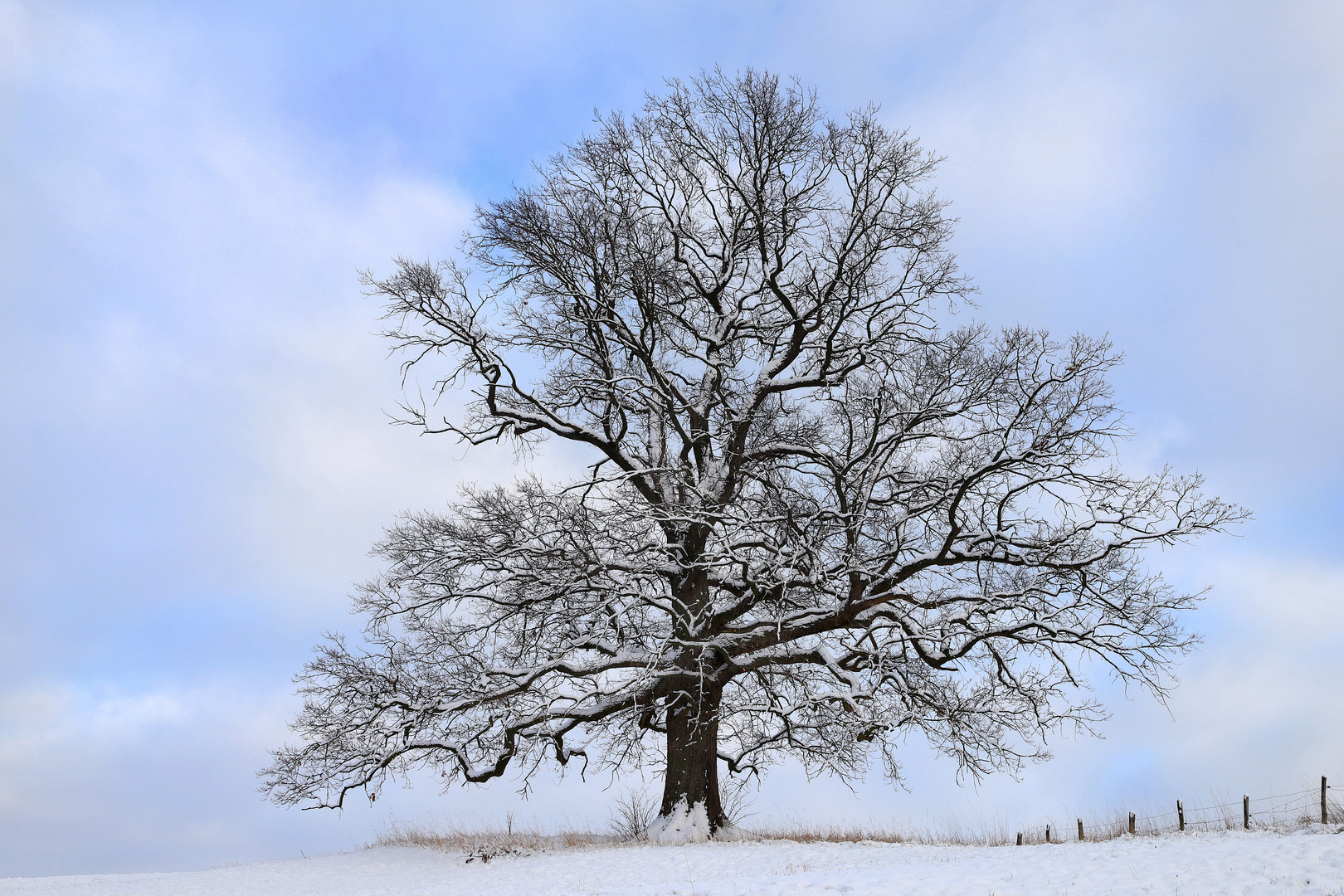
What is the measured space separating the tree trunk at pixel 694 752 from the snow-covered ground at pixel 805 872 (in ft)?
3.73

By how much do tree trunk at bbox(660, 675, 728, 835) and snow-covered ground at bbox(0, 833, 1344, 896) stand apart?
3.73 feet

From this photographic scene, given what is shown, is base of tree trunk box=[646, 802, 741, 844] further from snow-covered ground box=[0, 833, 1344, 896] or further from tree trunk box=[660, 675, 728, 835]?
snow-covered ground box=[0, 833, 1344, 896]

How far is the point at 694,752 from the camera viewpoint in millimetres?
15023

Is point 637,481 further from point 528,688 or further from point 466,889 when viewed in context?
point 466,889

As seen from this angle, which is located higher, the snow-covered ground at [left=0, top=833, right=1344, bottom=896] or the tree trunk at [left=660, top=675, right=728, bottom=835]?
the tree trunk at [left=660, top=675, right=728, bottom=835]

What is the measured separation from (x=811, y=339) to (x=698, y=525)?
141 inches

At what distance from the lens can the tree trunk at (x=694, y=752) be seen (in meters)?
14.9

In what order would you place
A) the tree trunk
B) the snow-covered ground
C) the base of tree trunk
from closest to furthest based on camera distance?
the snow-covered ground, the base of tree trunk, the tree trunk

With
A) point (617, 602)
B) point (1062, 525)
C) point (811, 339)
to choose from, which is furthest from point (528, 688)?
point (1062, 525)

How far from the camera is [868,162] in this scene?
49.9ft

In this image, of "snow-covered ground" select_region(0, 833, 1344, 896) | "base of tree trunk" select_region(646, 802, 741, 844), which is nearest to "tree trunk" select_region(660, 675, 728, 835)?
"base of tree trunk" select_region(646, 802, 741, 844)

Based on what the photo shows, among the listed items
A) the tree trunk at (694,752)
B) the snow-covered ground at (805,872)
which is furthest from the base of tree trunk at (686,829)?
the snow-covered ground at (805,872)

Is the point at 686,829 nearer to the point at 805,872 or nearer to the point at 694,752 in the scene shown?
the point at 694,752

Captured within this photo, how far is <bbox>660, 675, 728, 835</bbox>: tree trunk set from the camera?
14914mm
